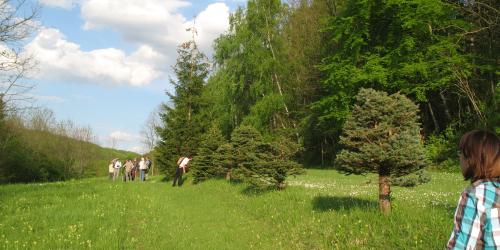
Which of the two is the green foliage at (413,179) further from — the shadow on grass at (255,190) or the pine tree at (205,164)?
the pine tree at (205,164)

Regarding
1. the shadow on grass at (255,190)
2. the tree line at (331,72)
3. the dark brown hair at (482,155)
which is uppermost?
the tree line at (331,72)

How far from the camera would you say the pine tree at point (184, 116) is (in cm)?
3359

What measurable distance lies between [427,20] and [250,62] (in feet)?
57.9

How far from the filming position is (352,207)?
984 centimetres

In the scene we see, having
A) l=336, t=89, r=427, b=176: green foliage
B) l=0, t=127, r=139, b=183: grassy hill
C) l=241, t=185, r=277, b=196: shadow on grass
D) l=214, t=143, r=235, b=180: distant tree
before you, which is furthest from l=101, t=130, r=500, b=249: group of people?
l=0, t=127, r=139, b=183: grassy hill

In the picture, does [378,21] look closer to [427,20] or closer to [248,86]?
[427,20]

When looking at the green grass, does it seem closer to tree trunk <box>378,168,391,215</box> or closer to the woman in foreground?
tree trunk <box>378,168,391,215</box>

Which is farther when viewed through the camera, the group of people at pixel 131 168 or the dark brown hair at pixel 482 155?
the group of people at pixel 131 168

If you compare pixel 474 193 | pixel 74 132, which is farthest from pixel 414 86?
pixel 74 132

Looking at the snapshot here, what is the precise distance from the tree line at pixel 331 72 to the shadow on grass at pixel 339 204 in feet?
12.5

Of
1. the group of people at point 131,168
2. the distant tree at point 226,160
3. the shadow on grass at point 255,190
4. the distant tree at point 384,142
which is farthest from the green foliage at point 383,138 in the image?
the group of people at point 131,168

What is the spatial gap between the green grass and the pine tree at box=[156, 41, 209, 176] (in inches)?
697

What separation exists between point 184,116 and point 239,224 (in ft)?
80.1

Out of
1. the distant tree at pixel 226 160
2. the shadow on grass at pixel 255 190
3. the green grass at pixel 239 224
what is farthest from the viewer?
the distant tree at pixel 226 160
